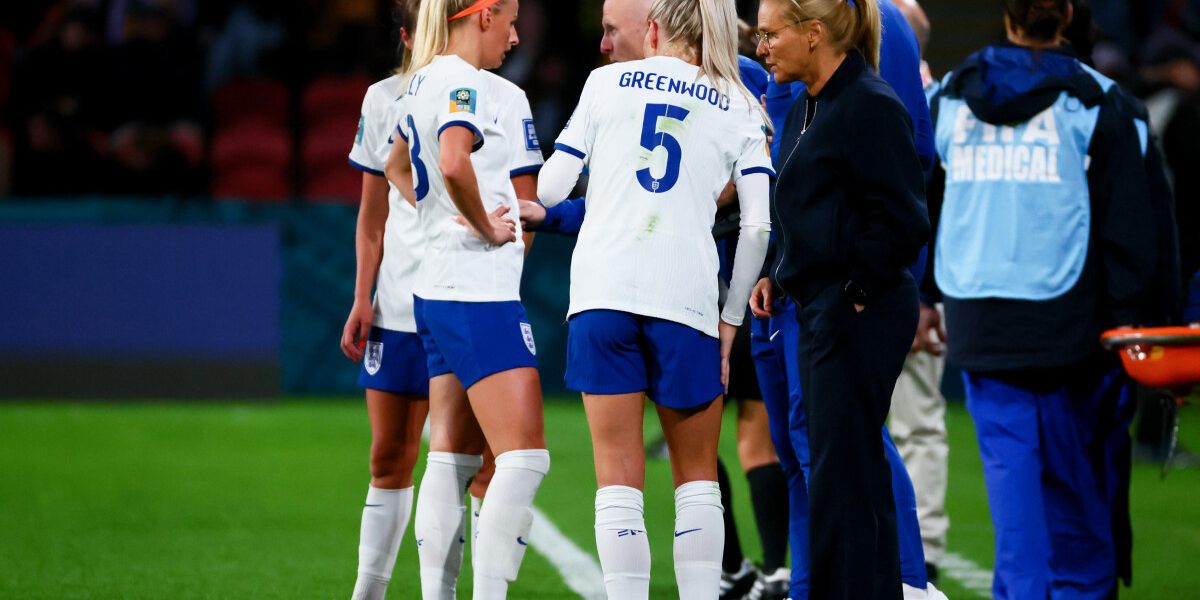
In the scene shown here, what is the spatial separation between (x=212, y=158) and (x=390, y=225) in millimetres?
9952

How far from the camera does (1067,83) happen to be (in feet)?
16.7

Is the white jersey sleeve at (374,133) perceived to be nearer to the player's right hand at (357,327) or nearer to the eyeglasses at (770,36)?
the player's right hand at (357,327)

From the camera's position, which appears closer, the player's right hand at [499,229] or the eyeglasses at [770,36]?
the eyeglasses at [770,36]

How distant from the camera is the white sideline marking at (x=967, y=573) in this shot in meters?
6.19

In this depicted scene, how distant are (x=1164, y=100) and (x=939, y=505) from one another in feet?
13.8

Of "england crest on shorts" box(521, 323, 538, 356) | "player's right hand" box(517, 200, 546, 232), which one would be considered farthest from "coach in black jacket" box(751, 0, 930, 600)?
"england crest on shorts" box(521, 323, 538, 356)

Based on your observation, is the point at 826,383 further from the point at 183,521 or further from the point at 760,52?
the point at 183,521

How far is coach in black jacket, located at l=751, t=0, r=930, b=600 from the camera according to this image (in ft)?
13.2

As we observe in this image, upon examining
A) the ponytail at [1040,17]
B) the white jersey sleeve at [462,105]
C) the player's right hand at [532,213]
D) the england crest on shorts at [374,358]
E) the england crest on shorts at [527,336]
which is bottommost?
the england crest on shorts at [374,358]

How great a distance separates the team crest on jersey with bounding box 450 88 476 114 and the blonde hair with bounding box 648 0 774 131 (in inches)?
21.7

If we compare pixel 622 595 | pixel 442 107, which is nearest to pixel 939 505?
pixel 622 595

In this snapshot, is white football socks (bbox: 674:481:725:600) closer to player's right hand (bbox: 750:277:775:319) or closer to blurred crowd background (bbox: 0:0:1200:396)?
player's right hand (bbox: 750:277:775:319)

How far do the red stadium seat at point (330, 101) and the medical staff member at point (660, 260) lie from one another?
1062 cm

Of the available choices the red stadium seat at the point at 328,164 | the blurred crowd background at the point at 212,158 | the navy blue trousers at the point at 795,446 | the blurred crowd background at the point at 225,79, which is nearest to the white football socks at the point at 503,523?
the navy blue trousers at the point at 795,446
